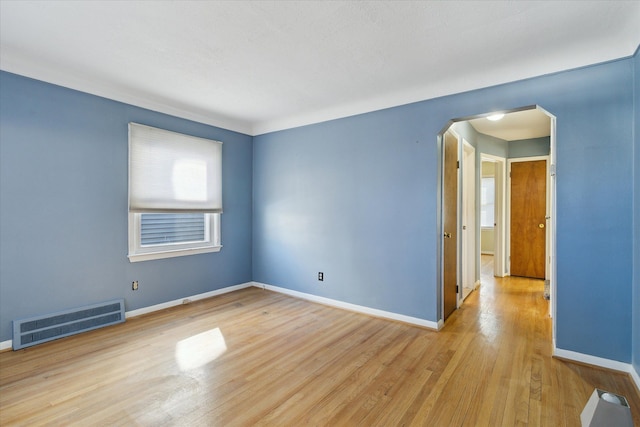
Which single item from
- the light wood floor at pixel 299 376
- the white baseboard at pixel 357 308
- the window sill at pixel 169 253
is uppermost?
the window sill at pixel 169 253

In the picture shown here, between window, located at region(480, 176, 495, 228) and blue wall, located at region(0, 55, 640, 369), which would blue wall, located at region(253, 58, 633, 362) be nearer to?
blue wall, located at region(0, 55, 640, 369)

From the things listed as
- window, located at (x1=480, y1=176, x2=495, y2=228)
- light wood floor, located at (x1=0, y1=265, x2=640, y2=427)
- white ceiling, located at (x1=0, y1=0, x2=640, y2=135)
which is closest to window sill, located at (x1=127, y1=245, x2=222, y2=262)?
light wood floor, located at (x1=0, y1=265, x2=640, y2=427)

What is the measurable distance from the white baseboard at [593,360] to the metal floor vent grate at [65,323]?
4.41 metres

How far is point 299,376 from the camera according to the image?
7.72 ft

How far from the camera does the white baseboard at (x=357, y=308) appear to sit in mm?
3318

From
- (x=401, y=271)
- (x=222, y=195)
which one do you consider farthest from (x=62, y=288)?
(x=401, y=271)

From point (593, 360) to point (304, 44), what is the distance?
3511 millimetres

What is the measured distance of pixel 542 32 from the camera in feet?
7.35

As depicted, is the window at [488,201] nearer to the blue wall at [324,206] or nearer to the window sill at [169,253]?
the blue wall at [324,206]

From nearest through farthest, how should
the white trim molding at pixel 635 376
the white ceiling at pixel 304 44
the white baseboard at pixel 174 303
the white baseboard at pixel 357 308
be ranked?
the white ceiling at pixel 304 44, the white trim molding at pixel 635 376, the white baseboard at pixel 174 303, the white baseboard at pixel 357 308

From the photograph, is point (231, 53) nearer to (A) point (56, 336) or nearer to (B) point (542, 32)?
(B) point (542, 32)

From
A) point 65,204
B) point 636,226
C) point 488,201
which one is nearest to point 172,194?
point 65,204

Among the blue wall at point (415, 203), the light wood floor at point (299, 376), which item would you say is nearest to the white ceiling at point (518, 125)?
the blue wall at point (415, 203)

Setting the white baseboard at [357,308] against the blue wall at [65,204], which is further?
the white baseboard at [357,308]
